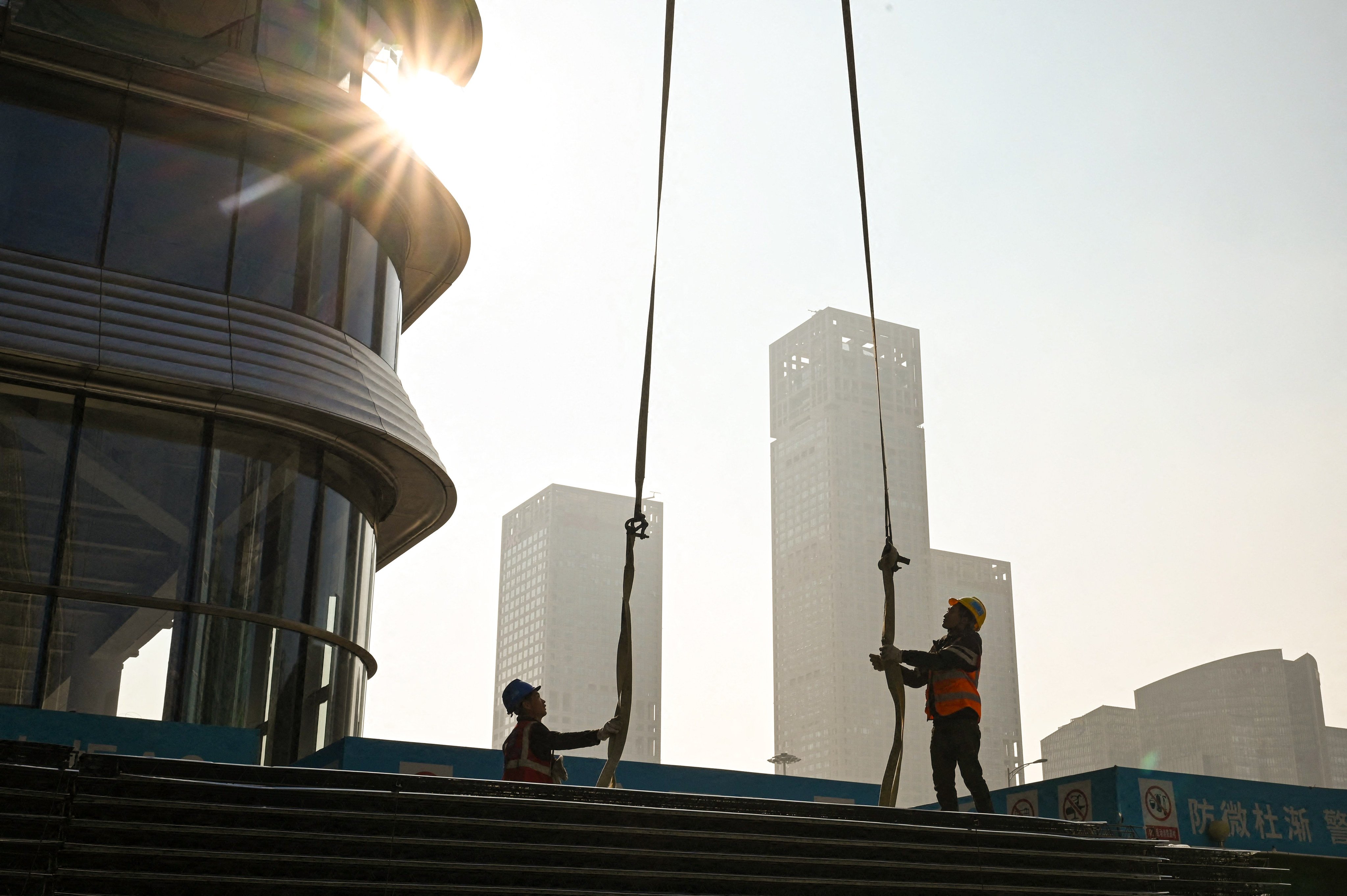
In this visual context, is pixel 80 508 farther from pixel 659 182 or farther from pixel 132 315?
pixel 659 182

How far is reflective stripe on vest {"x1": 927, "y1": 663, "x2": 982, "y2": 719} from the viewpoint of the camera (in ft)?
29.7

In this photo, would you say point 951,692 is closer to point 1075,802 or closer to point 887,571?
point 887,571

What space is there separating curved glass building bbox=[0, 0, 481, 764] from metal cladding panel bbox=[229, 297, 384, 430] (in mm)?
33

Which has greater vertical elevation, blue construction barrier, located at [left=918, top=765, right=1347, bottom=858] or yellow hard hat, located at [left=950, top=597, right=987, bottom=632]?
yellow hard hat, located at [left=950, top=597, right=987, bottom=632]

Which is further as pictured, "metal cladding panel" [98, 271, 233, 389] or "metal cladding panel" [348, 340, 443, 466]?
"metal cladding panel" [348, 340, 443, 466]

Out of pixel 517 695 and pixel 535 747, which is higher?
pixel 517 695

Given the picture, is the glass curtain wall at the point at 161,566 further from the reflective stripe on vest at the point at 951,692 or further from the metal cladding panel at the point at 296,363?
the reflective stripe on vest at the point at 951,692

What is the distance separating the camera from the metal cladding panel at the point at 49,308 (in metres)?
12.2

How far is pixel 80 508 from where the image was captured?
1245cm

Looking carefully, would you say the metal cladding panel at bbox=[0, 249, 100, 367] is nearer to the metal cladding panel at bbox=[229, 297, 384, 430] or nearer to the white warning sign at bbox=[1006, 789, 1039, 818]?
the metal cladding panel at bbox=[229, 297, 384, 430]

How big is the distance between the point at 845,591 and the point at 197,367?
174920mm

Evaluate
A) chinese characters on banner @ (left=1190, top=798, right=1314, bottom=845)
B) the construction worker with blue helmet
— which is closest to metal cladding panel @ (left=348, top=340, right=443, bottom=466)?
the construction worker with blue helmet


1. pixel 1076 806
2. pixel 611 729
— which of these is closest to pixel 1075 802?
pixel 1076 806

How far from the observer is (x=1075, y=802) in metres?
11.5
